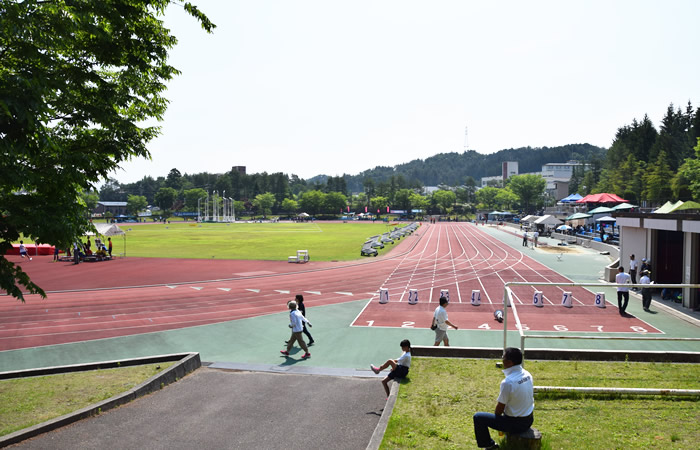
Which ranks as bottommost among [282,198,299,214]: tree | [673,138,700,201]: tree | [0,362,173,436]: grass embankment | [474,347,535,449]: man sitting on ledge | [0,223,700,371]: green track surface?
[0,223,700,371]: green track surface

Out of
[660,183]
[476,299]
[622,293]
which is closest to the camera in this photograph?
[622,293]

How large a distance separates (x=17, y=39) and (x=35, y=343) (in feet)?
42.9

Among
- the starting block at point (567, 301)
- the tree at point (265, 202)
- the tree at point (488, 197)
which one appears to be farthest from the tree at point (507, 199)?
the starting block at point (567, 301)

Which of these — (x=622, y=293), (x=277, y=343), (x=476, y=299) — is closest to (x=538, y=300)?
(x=476, y=299)

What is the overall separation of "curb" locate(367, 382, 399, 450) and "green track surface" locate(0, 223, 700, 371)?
14.1 ft

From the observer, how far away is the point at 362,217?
167 m

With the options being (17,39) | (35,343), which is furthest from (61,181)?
(35,343)

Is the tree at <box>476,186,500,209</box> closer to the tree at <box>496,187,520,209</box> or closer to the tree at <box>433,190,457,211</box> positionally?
the tree at <box>496,187,520,209</box>

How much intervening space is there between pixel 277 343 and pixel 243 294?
29.4ft

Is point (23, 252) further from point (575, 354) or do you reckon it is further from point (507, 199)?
point (507, 199)

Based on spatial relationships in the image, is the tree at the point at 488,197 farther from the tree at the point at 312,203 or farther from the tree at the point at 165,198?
the tree at the point at 165,198

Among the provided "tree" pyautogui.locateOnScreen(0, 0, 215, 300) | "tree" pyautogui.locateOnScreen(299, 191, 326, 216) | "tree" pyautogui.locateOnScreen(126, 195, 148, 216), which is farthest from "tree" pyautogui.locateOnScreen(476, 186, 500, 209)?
"tree" pyautogui.locateOnScreen(0, 0, 215, 300)

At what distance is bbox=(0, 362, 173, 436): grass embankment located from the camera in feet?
28.1

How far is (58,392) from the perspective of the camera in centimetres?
1008
